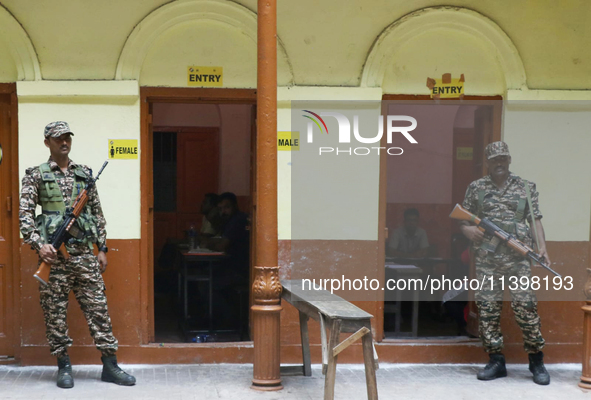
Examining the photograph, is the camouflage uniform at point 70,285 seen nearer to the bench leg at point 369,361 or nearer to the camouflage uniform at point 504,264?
the bench leg at point 369,361

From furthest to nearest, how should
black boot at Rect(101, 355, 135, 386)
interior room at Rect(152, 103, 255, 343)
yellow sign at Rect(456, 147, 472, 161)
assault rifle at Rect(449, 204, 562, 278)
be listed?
yellow sign at Rect(456, 147, 472, 161) < interior room at Rect(152, 103, 255, 343) < assault rifle at Rect(449, 204, 562, 278) < black boot at Rect(101, 355, 135, 386)

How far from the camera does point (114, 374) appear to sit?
20.0ft

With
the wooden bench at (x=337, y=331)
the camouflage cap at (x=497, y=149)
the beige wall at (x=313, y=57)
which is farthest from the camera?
the beige wall at (x=313, y=57)

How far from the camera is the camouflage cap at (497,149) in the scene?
6492 mm

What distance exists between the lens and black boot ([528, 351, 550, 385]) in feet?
21.1

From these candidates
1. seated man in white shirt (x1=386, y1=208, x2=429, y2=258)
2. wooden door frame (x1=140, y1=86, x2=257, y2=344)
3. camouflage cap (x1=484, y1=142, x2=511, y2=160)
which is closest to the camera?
camouflage cap (x1=484, y1=142, x2=511, y2=160)

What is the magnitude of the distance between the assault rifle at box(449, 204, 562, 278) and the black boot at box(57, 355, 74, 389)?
12.0ft

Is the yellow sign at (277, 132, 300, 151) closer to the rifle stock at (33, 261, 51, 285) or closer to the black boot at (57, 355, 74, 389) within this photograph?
the rifle stock at (33, 261, 51, 285)

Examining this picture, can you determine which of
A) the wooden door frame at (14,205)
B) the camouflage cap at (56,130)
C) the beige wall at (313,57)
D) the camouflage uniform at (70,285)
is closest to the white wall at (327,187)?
the beige wall at (313,57)

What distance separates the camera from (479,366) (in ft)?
22.9

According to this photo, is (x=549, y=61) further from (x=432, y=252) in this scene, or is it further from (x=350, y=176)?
(x=432, y=252)

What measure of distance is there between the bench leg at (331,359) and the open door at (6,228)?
10.8 feet

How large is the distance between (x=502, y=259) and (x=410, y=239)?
2.25m

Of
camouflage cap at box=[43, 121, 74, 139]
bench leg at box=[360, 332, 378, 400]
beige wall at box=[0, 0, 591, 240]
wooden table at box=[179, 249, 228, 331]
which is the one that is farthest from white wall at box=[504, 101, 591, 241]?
camouflage cap at box=[43, 121, 74, 139]
